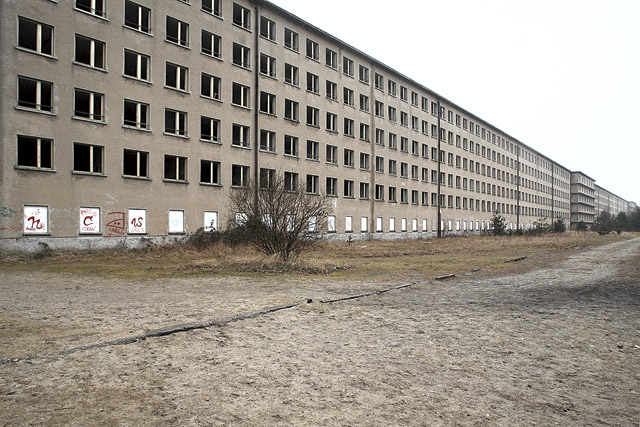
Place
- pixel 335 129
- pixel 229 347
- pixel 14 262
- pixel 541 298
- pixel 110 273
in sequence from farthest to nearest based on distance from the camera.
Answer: pixel 335 129
pixel 14 262
pixel 110 273
pixel 541 298
pixel 229 347

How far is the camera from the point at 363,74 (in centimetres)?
4462

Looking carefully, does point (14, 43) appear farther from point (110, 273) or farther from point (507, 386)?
point (507, 386)

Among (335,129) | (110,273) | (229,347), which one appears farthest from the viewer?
(335,129)

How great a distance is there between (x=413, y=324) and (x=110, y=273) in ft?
35.0

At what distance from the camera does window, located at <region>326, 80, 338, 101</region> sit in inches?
1590

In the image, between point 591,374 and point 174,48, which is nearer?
point 591,374

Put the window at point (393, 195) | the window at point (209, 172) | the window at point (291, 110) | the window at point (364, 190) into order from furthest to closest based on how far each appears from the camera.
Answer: the window at point (393, 195), the window at point (364, 190), the window at point (291, 110), the window at point (209, 172)

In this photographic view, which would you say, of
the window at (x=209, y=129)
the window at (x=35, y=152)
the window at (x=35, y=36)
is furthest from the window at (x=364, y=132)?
the window at (x=35, y=152)

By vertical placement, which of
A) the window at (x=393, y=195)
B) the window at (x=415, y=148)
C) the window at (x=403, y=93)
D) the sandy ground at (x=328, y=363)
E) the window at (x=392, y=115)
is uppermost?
the window at (x=403, y=93)

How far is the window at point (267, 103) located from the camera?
34.0m

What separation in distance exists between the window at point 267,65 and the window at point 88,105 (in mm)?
12574

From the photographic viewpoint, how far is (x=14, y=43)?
71.0 feet

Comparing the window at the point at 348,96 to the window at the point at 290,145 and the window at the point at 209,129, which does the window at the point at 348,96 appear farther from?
the window at the point at 209,129

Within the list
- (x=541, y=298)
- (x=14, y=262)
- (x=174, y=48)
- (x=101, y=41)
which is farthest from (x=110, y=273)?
(x=174, y=48)
